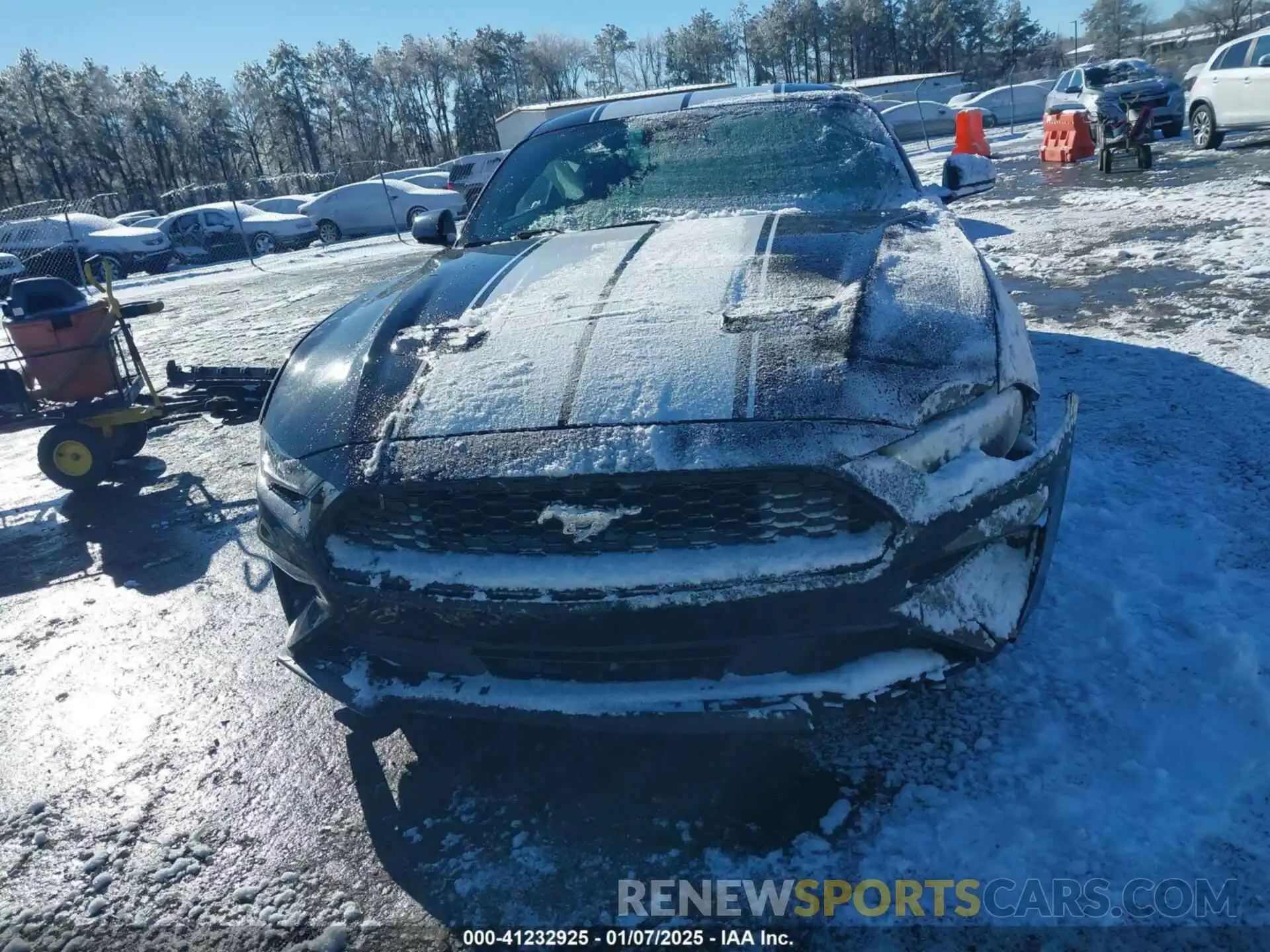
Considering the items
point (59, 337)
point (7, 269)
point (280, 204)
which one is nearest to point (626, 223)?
point (59, 337)

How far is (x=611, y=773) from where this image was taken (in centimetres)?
227

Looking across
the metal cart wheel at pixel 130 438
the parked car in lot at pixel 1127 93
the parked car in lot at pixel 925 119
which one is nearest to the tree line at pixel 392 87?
the parked car in lot at pixel 925 119

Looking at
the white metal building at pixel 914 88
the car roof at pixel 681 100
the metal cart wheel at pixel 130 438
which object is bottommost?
the metal cart wheel at pixel 130 438

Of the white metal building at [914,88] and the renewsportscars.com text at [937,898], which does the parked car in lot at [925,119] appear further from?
the renewsportscars.com text at [937,898]

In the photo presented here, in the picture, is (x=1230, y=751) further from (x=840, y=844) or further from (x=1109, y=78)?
(x=1109, y=78)

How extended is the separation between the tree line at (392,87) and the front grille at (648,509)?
2214 inches

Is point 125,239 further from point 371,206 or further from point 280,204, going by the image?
point 280,204

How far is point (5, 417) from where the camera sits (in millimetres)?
5023

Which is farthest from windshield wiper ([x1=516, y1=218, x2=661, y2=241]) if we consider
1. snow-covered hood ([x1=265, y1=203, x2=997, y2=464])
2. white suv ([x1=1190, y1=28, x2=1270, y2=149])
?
white suv ([x1=1190, y1=28, x2=1270, y2=149])

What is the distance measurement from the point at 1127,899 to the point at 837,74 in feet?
283

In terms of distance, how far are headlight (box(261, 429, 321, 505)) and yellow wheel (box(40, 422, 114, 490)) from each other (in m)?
3.44

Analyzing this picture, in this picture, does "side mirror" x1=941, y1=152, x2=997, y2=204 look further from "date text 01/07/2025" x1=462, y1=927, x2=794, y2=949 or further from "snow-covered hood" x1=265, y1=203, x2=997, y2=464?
"date text 01/07/2025" x1=462, y1=927, x2=794, y2=949

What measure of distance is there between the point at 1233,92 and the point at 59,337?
1535 centimetres

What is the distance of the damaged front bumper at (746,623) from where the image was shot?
180 cm
